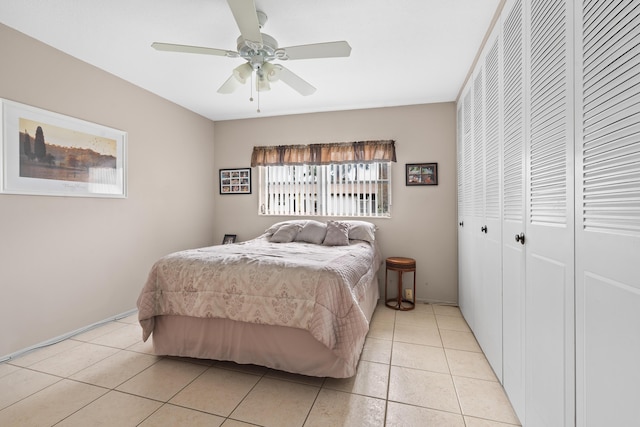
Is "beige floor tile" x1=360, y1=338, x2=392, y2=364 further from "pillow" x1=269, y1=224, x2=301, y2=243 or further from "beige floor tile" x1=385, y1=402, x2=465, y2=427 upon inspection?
"pillow" x1=269, y1=224, x2=301, y2=243

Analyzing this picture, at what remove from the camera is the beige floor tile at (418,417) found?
5.05 ft

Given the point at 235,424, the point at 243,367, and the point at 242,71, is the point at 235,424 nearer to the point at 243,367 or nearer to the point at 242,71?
the point at 243,367

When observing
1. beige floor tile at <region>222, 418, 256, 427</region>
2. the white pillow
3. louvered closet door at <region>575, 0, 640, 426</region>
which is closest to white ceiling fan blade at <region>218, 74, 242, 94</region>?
the white pillow

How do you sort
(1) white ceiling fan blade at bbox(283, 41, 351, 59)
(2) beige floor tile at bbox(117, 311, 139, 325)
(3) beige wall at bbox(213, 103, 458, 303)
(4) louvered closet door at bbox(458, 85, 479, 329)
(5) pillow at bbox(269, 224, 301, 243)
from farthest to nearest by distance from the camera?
1. (3) beige wall at bbox(213, 103, 458, 303)
2. (5) pillow at bbox(269, 224, 301, 243)
3. (2) beige floor tile at bbox(117, 311, 139, 325)
4. (4) louvered closet door at bbox(458, 85, 479, 329)
5. (1) white ceiling fan blade at bbox(283, 41, 351, 59)

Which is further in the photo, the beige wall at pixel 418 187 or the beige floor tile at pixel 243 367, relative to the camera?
the beige wall at pixel 418 187

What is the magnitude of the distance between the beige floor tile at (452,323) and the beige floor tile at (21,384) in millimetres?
3180

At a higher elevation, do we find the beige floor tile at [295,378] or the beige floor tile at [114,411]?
the beige floor tile at [114,411]

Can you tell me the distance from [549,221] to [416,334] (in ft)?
5.90

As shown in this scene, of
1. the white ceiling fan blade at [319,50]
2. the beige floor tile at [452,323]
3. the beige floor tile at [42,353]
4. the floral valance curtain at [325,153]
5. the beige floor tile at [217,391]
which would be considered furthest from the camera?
the floral valance curtain at [325,153]

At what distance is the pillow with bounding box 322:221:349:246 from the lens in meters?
3.26

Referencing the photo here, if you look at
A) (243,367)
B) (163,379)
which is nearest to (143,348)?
(163,379)

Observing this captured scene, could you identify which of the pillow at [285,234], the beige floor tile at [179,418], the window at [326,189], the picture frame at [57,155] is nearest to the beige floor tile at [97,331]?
the picture frame at [57,155]

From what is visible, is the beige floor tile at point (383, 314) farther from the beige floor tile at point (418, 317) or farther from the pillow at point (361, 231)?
the pillow at point (361, 231)

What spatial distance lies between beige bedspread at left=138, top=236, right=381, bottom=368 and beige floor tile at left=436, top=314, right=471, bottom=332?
1183mm
